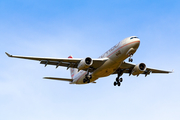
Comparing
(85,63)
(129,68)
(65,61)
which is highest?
(65,61)

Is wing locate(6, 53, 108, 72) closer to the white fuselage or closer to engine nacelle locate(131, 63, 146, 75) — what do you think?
the white fuselage

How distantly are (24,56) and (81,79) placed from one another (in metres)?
9.40

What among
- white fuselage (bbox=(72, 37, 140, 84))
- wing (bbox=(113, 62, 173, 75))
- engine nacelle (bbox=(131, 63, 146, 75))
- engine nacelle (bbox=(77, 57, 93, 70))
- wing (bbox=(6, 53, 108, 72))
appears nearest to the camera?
white fuselage (bbox=(72, 37, 140, 84))

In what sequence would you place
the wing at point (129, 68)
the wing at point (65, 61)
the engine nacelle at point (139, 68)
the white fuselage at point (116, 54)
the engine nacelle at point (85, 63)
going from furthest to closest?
1. the wing at point (129, 68)
2. the engine nacelle at point (139, 68)
3. the wing at point (65, 61)
4. the engine nacelle at point (85, 63)
5. the white fuselage at point (116, 54)

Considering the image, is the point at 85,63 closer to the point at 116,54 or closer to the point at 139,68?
the point at 116,54

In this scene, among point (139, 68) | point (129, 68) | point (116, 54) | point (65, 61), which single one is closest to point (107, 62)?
point (116, 54)

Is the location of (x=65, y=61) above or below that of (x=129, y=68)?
above

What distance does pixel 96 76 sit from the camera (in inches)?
1416

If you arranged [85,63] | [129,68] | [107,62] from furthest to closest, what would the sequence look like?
[129,68]
[107,62]
[85,63]

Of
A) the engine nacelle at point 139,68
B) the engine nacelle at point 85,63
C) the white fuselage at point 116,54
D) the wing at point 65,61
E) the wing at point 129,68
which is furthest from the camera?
the wing at point 129,68

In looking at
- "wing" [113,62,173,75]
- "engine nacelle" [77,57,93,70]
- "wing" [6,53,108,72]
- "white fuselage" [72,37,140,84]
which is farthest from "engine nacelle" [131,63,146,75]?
"engine nacelle" [77,57,93,70]

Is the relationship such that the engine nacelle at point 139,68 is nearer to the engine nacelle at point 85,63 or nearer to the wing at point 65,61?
the wing at point 65,61

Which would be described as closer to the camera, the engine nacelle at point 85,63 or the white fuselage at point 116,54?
the white fuselage at point 116,54

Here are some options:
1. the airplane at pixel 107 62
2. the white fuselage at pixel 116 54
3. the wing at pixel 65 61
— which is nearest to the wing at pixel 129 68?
the airplane at pixel 107 62
